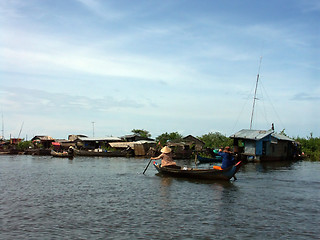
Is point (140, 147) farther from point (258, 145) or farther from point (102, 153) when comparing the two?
point (258, 145)

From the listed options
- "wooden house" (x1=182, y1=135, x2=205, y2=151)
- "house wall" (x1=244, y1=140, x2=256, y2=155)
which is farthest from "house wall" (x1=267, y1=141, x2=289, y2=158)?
"wooden house" (x1=182, y1=135, x2=205, y2=151)

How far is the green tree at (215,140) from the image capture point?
52544 millimetres

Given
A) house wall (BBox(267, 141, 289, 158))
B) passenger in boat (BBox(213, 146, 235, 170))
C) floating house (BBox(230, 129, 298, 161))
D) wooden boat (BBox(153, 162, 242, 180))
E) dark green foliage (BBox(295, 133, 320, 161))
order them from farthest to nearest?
dark green foliage (BBox(295, 133, 320, 161)), house wall (BBox(267, 141, 289, 158)), floating house (BBox(230, 129, 298, 161)), wooden boat (BBox(153, 162, 242, 180)), passenger in boat (BBox(213, 146, 235, 170))

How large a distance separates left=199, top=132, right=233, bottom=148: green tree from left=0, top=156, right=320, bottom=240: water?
104 feet

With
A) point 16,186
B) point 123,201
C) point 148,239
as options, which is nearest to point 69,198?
point 123,201

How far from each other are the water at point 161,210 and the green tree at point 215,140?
31641mm

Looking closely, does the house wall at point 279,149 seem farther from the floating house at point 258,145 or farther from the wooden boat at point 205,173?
the wooden boat at point 205,173

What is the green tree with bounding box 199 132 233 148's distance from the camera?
5254 centimetres

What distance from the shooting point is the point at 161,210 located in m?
13.2

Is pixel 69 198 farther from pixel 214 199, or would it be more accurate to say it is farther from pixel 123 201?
pixel 214 199

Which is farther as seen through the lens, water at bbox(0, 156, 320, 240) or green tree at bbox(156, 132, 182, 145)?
green tree at bbox(156, 132, 182, 145)

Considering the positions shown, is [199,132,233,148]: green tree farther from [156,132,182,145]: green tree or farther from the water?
the water

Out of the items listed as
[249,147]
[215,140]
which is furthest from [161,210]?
[215,140]

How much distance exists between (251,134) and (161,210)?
2828 centimetres
